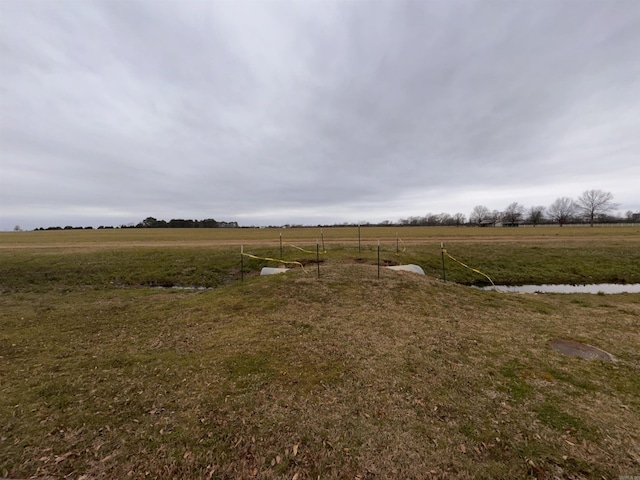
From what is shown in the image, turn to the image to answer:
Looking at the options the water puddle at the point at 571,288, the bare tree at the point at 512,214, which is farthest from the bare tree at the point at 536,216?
the water puddle at the point at 571,288

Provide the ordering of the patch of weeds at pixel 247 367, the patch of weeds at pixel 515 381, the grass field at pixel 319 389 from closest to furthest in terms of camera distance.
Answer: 1. the grass field at pixel 319 389
2. the patch of weeds at pixel 515 381
3. the patch of weeds at pixel 247 367

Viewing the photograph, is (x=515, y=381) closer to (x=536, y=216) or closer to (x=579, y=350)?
(x=579, y=350)

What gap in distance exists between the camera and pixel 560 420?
14.4 feet

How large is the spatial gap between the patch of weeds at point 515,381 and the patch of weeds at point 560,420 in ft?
1.16

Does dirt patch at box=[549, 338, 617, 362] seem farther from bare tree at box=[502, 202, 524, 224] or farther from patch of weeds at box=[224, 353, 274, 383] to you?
bare tree at box=[502, 202, 524, 224]

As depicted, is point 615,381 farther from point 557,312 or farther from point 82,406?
point 82,406

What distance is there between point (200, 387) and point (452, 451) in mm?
4362

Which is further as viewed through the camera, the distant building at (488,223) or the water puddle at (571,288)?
the distant building at (488,223)

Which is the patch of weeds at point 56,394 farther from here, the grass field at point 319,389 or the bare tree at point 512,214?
the bare tree at point 512,214

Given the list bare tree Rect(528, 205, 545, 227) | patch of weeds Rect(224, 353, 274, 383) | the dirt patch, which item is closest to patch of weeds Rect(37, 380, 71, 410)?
patch of weeds Rect(224, 353, 274, 383)

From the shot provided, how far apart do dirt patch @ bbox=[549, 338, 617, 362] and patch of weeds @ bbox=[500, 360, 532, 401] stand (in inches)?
66.5

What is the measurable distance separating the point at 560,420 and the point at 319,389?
3849 mm

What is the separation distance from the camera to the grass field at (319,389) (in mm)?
3732

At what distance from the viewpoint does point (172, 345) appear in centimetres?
736
